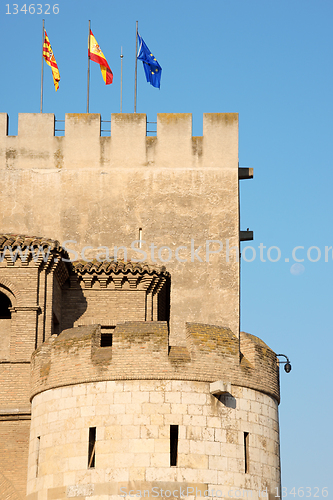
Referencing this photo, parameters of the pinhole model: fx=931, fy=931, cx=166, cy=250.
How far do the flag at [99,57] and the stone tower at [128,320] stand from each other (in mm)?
2894

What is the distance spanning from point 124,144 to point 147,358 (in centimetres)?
1419

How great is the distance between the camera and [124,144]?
3512 cm

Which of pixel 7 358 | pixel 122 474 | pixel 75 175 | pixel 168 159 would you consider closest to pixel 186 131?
pixel 168 159

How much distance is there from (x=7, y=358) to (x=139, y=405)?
637cm

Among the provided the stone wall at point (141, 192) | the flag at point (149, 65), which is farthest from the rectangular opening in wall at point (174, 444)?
the flag at point (149, 65)

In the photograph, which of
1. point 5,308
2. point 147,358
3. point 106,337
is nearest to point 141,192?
point 5,308

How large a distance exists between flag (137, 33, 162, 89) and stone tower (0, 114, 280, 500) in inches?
109

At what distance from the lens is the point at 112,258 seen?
32438 mm

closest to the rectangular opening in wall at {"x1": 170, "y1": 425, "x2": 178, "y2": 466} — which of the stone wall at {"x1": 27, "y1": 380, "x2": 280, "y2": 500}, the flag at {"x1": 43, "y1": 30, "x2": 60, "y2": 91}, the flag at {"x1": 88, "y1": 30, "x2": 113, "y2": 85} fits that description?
the stone wall at {"x1": 27, "y1": 380, "x2": 280, "y2": 500}

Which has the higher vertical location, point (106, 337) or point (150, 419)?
point (106, 337)

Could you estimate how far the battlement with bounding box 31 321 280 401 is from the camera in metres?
22.6

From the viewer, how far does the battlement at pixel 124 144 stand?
3497 cm

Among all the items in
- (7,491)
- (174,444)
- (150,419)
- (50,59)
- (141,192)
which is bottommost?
(7,491)

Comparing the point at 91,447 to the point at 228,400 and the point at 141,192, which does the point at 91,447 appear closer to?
the point at 228,400
